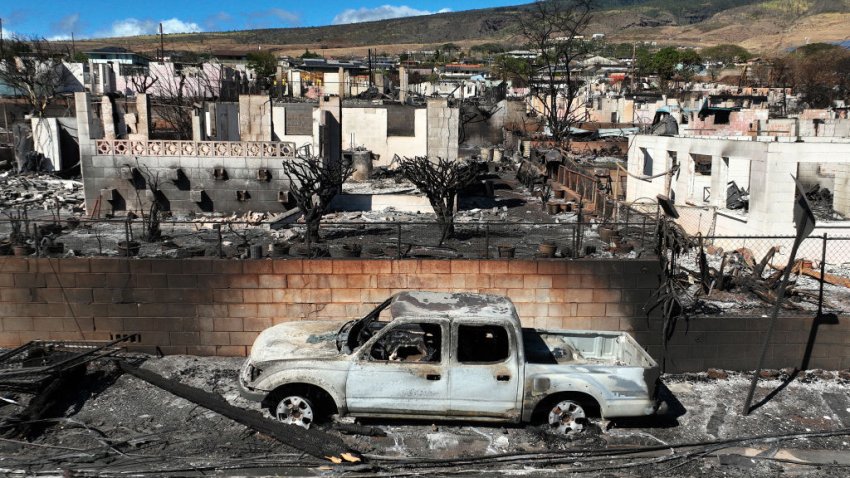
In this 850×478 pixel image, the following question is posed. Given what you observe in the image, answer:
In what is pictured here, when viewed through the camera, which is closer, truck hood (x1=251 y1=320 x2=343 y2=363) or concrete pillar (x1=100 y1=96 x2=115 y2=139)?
truck hood (x1=251 y1=320 x2=343 y2=363)

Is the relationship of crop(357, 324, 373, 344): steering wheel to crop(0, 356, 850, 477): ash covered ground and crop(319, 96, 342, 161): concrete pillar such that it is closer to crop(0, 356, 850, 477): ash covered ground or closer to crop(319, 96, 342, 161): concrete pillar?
crop(0, 356, 850, 477): ash covered ground

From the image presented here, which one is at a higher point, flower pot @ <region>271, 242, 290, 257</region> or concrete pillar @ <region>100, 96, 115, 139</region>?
concrete pillar @ <region>100, 96, 115, 139</region>

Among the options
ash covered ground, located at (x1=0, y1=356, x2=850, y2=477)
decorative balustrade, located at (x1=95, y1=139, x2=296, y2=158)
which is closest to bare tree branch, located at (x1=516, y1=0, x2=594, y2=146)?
decorative balustrade, located at (x1=95, y1=139, x2=296, y2=158)

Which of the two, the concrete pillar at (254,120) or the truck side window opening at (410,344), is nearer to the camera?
the truck side window opening at (410,344)

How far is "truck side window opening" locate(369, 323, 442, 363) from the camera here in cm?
796

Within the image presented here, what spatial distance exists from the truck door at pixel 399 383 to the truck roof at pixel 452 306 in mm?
209

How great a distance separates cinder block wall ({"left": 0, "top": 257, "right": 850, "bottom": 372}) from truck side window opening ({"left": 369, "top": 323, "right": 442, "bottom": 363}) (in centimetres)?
177

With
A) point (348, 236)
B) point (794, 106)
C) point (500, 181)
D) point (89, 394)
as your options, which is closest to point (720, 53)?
point (794, 106)

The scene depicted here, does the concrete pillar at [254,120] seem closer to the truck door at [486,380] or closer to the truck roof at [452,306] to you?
the truck roof at [452,306]

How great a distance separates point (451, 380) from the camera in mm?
7656

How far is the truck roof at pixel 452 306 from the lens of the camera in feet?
25.9

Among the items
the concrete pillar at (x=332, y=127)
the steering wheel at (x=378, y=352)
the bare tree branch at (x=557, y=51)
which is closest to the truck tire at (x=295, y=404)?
the steering wheel at (x=378, y=352)

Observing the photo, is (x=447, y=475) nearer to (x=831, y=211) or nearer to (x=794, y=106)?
(x=831, y=211)

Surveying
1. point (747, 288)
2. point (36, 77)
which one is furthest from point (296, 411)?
point (36, 77)
